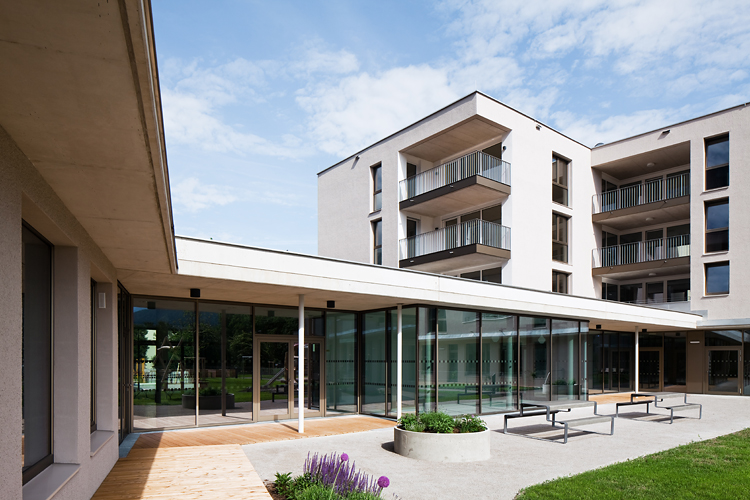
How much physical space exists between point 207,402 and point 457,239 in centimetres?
1190

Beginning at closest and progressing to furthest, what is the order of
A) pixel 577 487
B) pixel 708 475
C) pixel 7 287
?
pixel 7 287 < pixel 577 487 < pixel 708 475

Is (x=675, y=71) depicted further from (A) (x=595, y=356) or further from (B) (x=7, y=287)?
(B) (x=7, y=287)

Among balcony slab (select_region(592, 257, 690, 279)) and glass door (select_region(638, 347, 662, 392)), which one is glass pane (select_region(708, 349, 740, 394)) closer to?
glass door (select_region(638, 347, 662, 392))

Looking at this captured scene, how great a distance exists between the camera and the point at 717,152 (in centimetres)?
2398

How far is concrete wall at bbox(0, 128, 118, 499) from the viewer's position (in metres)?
3.47

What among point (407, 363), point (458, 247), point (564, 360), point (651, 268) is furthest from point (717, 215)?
point (407, 363)

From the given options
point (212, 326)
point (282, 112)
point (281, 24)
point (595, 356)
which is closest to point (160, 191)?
point (281, 24)

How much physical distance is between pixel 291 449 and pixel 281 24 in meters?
8.44

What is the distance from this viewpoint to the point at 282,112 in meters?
16.4

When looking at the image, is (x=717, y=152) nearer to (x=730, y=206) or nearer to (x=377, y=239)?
(x=730, y=206)

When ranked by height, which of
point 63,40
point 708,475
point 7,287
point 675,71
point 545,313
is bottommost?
point 708,475

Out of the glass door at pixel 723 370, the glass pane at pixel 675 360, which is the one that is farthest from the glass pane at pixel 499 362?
the glass pane at pixel 675 360

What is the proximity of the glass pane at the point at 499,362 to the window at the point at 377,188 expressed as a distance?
10.2 metres

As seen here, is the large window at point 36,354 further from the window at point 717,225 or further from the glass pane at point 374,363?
the window at point 717,225
